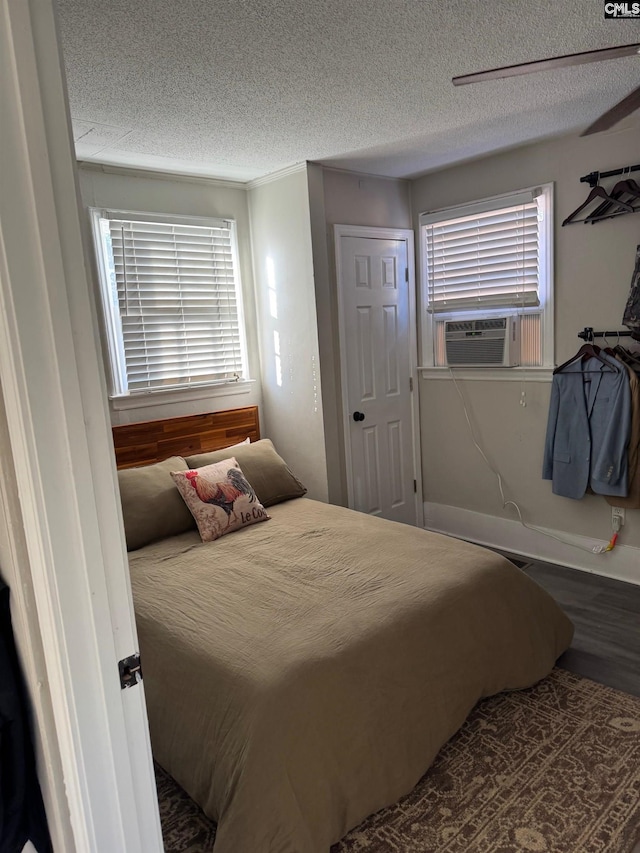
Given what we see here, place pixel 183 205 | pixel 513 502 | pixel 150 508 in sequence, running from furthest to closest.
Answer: pixel 513 502
pixel 183 205
pixel 150 508

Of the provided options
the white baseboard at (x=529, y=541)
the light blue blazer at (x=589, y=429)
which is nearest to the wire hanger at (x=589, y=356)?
the light blue blazer at (x=589, y=429)

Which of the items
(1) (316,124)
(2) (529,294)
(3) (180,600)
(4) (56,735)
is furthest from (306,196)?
(4) (56,735)

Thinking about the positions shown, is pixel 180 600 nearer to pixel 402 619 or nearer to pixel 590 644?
pixel 402 619

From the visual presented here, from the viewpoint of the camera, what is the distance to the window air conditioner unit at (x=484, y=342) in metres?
3.92

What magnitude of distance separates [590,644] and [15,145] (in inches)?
122

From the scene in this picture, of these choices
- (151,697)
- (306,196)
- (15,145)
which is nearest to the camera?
(15,145)

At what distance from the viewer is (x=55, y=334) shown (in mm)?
925

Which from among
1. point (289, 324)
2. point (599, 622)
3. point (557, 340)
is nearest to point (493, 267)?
point (557, 340)

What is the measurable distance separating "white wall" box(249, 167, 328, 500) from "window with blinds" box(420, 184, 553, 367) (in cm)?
104

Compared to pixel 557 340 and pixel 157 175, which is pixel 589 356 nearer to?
pixel 557 340

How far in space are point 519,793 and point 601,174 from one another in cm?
310

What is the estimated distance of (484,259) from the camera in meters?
4.01

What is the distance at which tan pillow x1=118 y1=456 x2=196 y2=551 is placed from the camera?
3051mm

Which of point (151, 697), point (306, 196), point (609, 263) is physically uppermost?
point (306, 196)
